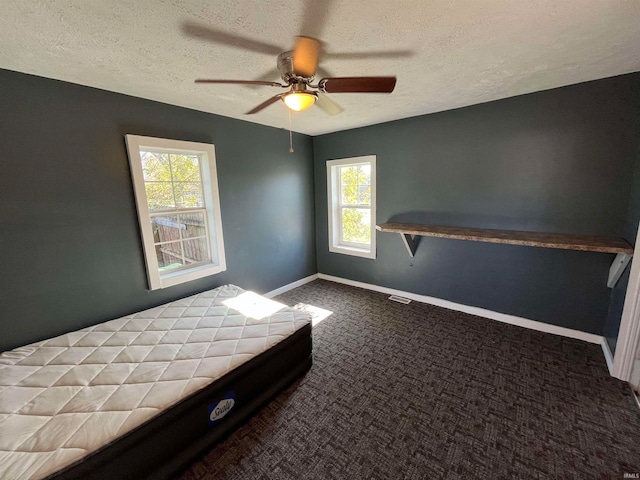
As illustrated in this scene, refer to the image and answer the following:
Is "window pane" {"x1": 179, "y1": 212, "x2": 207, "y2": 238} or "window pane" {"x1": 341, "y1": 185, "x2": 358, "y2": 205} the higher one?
"window pane" {"x1": 341, "y1": 185, "x2": 358, "y2": 205}

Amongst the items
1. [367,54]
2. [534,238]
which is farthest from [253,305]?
[534,238]

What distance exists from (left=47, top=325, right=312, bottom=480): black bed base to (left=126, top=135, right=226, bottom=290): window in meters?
1.43

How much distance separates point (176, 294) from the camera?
8.70 ft

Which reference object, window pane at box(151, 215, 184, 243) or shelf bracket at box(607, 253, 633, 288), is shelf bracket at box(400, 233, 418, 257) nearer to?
shelf bracket at box(607, 253, 633, 288)

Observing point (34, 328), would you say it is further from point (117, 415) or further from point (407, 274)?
point (407, 274)

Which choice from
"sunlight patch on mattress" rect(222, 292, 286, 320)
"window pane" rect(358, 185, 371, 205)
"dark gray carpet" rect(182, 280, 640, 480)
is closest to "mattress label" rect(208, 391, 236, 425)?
"dark gray carpet" rect(182, 280, 640, 480)

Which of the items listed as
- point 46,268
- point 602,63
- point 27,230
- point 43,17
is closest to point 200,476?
point 46,268

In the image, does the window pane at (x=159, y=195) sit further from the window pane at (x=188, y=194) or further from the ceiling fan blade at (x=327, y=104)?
the ceiling fan blade at (x=327, y=104)

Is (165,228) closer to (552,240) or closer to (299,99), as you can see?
(299,99)

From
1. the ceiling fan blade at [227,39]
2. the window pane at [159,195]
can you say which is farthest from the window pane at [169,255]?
the ceiling fan blade at [227,39]

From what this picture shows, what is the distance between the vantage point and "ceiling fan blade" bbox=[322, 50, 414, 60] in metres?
1.57

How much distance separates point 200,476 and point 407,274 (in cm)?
286

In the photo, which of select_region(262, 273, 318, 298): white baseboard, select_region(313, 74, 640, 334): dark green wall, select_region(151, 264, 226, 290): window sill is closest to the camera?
Answer: select_region(313, 74, 640, 334): dark green wall

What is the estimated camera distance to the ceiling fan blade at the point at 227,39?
1305 mm
